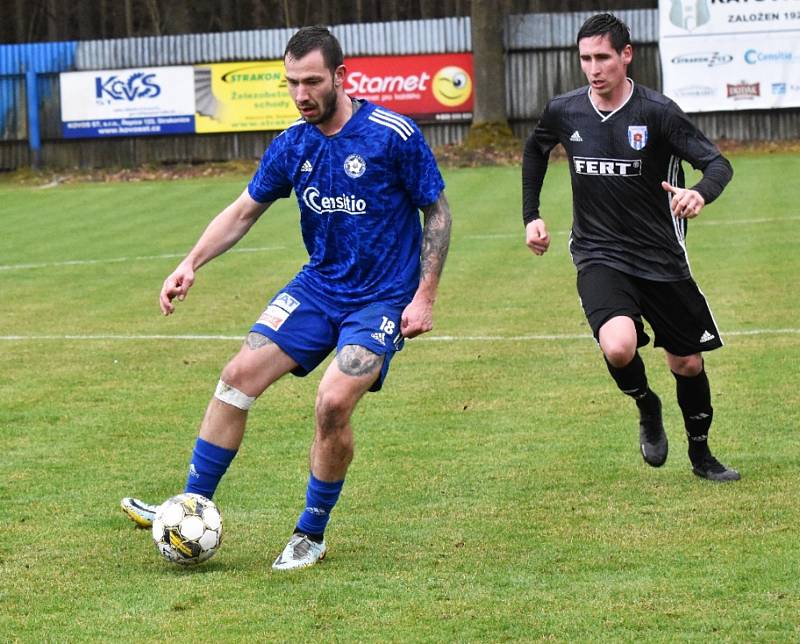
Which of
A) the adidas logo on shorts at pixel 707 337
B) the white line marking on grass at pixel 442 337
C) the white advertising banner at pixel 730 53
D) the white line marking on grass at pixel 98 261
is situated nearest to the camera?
the adidas logo on shorts at pixel 707 337

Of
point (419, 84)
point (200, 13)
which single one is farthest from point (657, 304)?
point (200, 13)

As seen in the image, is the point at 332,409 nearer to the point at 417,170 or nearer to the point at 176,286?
the point at 176,286

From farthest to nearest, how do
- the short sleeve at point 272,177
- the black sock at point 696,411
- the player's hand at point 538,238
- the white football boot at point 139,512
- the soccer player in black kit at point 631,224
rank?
1. the black sock at point 696,411
2. the player's hand at point 538,238
3. the soccer player in black kit at point 631,224
4. the white football boot at point 139,512
5. the short sleeve at point 272,177

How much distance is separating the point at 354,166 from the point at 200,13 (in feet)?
108

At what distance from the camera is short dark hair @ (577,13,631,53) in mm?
7129

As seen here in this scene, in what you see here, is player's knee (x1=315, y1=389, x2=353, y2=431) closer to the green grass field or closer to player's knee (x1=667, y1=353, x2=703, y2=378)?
the green grass field

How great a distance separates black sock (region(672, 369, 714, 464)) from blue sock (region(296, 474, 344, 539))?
2.23 metres

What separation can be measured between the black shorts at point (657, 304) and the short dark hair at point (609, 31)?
1.08 meters

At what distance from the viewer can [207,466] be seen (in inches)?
252

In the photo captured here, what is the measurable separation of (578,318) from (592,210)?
5.86 metres

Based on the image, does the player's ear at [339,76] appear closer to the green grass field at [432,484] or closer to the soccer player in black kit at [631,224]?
the soccer player in black kit at [631,224]

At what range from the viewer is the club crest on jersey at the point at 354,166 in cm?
629

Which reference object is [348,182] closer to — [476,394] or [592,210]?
[592,210]

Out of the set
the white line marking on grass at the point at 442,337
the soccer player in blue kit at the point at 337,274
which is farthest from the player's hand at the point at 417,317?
the white line marking on grass at the point at 442,337
